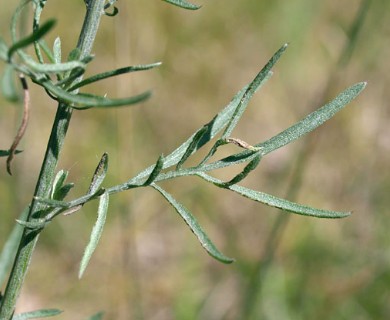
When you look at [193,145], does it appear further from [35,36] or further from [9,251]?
[9,251]

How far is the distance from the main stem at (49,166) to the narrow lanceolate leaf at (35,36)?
11 cm

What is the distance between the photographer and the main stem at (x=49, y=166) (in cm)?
82

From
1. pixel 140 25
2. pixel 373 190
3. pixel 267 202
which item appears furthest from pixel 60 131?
pixel 140 25

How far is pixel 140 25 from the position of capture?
3.61m

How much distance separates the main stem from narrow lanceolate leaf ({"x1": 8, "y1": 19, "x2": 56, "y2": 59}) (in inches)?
4.5

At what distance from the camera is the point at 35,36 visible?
0.70m

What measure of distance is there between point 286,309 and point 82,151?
1154 millimetres

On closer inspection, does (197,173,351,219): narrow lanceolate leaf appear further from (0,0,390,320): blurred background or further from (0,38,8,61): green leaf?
(0,0,390,320): blurred background

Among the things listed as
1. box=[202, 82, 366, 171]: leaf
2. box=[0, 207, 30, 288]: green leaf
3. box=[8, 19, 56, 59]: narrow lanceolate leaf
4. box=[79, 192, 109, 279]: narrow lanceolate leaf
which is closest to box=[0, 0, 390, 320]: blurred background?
box=[0, 207, 30, 288]: green leaf

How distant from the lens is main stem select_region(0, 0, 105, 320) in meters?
0.82

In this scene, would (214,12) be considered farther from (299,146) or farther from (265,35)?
A: (299,146)

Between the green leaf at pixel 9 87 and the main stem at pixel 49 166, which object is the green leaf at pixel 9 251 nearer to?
the main stem at pixel 49 166

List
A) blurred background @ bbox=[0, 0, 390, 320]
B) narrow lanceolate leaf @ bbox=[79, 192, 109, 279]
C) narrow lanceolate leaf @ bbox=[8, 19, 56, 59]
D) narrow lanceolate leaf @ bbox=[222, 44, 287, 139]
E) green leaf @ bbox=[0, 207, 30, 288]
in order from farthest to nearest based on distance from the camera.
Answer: blurred background @ bbox=[0, 0, 390, 320] < green leaf @ bbox=[0, 207, 30, 288] < narrow lanceolate leaf @ bbox=[222, 44, 287, 139] < narrow lanceolate leaf @ bbox=[79, 192, 109, 279] < narrow lanceolate leaf @ bbox=[8, 19, 56, 59]

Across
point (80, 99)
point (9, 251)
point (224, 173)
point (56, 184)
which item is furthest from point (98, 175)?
point (224, 173)
